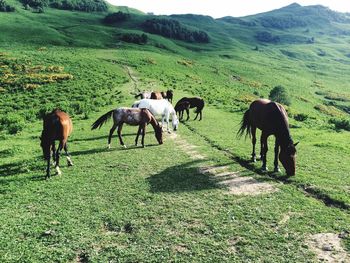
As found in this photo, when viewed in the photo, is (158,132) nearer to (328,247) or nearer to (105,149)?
(105,149)

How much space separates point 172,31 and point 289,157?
15457cm

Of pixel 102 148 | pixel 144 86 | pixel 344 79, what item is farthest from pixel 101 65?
pixel 344 79

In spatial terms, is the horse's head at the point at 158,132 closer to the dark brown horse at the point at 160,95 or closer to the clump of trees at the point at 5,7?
the dark brown horse at the point at 160,95

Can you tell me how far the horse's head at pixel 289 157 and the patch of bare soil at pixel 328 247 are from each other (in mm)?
5552

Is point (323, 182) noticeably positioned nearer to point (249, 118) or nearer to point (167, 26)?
point (249, 118)

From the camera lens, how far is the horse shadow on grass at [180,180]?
14.9 metres

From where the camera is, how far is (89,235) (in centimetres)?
1110

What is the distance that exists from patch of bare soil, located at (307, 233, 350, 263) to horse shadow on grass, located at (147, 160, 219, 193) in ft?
16.8

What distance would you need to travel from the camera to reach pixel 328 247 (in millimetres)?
10469

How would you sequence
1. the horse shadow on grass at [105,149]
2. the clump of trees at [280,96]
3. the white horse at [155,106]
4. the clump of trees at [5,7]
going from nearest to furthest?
the horse shadow on grass at [105,149]
the white horse at [155,106]
the clump of trees at [280,96]
the clump of trees at [5,7]

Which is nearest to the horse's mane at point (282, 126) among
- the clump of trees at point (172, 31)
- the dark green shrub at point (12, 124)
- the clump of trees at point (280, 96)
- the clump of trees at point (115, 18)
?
the dark green shrub at point (12, 124)

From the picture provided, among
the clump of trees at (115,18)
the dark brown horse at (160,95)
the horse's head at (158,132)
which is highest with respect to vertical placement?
the clump of trees at (115,18)

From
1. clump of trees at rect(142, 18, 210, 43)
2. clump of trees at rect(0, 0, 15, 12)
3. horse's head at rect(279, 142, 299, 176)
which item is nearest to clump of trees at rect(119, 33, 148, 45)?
clump of trees at rect(142, 18, 210, 43)

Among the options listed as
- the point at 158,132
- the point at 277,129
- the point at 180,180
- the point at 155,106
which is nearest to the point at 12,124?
the point at 155,106
